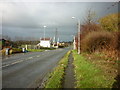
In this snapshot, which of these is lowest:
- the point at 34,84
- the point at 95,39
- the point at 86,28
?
the point at 34,84

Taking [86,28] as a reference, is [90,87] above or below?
below

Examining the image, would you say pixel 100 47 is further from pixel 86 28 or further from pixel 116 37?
pixel 86 28

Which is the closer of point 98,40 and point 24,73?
point 24,73

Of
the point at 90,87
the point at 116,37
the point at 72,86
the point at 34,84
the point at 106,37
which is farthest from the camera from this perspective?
the point at 106,37

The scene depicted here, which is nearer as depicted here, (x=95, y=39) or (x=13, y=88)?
(x=13, y=88)

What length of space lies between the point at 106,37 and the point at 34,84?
1679 centimetres

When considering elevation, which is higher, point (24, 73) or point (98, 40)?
point (98, 40)

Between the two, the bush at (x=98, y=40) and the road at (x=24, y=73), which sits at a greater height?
the bush at (x=98, y=40)

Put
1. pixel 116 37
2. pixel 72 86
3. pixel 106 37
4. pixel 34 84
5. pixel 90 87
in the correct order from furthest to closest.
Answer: pixel 106 37 → pixel 116 37 → pixel 34 84 → pixel 72 86 → pixel 90 87

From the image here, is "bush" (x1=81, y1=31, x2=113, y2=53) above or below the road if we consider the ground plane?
above

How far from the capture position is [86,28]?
1388 inches

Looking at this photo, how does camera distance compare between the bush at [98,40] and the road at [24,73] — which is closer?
the road at [24,73]

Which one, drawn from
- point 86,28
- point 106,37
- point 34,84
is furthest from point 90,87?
→ point 86,28

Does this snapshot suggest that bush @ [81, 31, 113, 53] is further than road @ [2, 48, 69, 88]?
Yes
